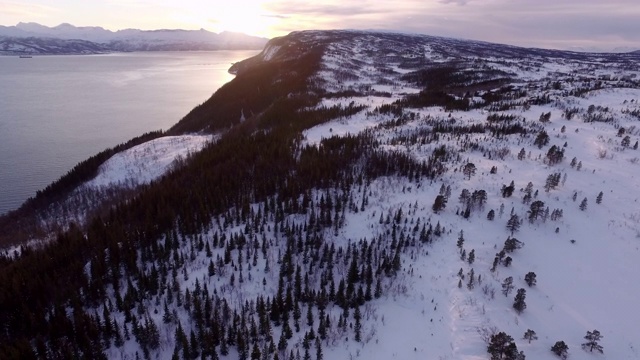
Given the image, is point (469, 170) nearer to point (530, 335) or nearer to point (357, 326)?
point (530, 335)

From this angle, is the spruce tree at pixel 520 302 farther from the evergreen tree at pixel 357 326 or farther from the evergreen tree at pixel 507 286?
the evergreen tree at pixel 357 326

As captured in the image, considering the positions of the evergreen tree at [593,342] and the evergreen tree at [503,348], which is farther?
the evergreen tree at [593,342]

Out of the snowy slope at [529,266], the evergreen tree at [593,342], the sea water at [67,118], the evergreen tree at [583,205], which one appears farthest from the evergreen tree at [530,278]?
the sea water at [67,118]

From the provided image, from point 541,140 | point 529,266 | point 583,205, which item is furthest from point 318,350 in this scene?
point 541,140

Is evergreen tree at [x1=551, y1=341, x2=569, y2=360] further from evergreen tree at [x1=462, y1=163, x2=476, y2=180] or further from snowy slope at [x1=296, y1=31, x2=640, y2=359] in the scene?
evergreen tree at [x1=462, y1=163, x2=476, y2=180]

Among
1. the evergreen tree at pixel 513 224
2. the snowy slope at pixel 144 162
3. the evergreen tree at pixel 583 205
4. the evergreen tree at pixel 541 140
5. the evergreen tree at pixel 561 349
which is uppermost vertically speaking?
the evergreen tree at pixel 541 140

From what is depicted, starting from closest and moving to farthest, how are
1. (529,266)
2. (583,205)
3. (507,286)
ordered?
(507,286), (529,266), (583,205)

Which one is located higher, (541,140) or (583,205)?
(541,140)
